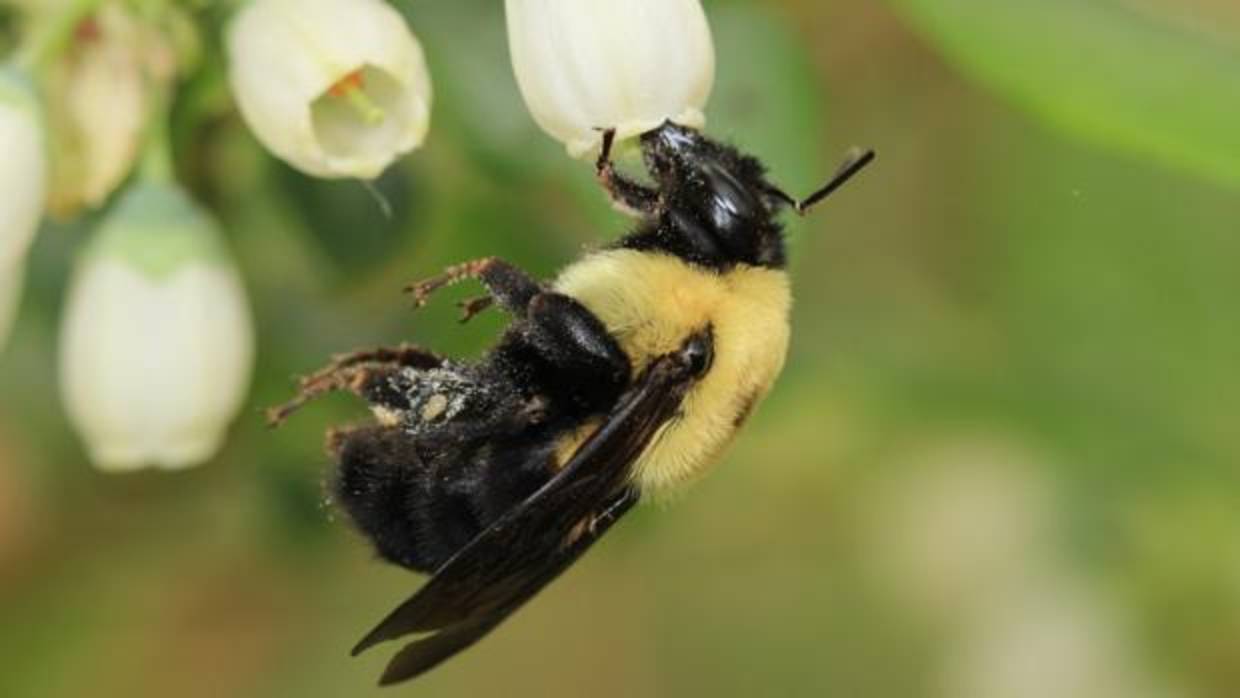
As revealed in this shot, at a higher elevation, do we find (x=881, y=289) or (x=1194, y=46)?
(x=1194, y=46)

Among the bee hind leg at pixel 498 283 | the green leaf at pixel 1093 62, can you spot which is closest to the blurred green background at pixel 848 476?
the green leaf at pixel 1093 62

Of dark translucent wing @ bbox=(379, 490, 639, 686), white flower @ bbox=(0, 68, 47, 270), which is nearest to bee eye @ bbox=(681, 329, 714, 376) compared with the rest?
dark translucent wing @ bbox=(379, 490, 639, 686)

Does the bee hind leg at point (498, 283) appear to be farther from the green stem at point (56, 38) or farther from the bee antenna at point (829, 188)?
the green stem at point (56, 38)

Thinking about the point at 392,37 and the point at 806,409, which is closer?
the point at 392,37

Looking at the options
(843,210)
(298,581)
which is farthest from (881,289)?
(298,581)

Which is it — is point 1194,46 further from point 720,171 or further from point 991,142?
point 991,142

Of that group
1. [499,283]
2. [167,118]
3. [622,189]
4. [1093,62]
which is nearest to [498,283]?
[499,283]
